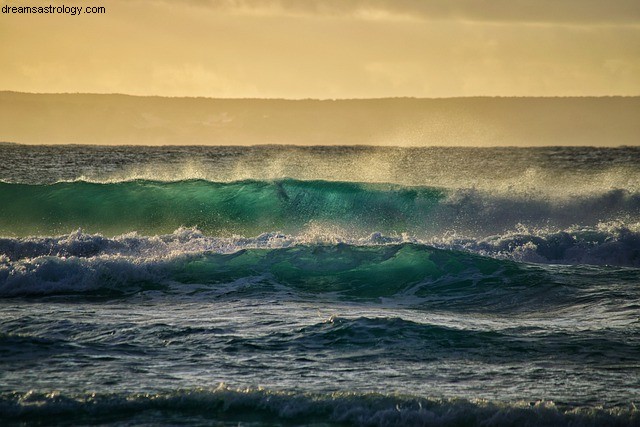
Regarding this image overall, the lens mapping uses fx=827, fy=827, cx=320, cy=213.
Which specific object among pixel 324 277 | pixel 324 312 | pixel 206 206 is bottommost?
pixel 324 312

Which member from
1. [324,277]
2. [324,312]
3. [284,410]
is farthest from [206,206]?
[284,410]

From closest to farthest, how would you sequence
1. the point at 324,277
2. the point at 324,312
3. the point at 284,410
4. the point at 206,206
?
the point at 284,410 → the point at 324,312 → the point at 324,277 → the point at 206,206

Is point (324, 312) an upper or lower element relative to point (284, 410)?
upper

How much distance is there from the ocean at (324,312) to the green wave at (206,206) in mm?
92

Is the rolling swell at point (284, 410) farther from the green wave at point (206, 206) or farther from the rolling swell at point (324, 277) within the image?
the green wave at point (206, 206)

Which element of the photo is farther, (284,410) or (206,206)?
(206,206)

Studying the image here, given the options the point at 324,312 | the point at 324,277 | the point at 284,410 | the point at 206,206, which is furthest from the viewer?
the point at 206,206

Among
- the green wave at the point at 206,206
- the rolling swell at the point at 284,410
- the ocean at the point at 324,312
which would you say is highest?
the green wave at the point at 206,206

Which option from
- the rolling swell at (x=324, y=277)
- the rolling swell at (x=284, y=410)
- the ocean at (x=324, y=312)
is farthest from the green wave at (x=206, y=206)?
the rolling swell at (x=284, y=410)

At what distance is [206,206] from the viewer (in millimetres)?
26250

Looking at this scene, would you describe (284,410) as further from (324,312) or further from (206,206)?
(206,206)

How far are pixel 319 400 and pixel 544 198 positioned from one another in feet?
60.3

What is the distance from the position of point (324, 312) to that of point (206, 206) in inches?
568

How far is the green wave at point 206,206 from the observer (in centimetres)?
2466
